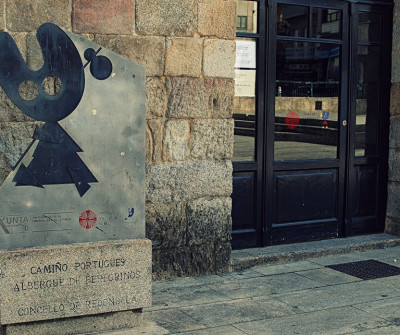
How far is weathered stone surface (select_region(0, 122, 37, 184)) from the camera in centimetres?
514

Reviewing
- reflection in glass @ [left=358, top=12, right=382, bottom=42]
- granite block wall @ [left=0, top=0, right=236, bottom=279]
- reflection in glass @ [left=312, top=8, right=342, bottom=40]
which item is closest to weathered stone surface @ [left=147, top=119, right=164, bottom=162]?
granite block wall @ [left=0, top=0, right=236, bottom=279]

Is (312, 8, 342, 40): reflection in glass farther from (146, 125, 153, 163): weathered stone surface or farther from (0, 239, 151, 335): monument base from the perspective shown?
(0, 239, 151, 335): monument base

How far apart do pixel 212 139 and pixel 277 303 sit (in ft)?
5.40

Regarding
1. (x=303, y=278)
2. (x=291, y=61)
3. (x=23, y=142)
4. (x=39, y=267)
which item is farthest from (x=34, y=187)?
(x=291, y=61)

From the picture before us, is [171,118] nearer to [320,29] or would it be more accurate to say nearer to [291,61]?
[291,61]

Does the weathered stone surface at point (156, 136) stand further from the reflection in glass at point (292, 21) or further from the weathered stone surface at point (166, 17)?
the reflection in glass at point (292, 21)

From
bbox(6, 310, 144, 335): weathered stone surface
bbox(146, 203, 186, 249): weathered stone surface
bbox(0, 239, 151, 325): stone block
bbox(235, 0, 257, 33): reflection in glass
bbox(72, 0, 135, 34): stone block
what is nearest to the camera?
bbox(0, 239, 151, 325): stone block

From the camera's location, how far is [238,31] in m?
6.77

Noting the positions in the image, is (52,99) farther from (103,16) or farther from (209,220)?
(209,220)

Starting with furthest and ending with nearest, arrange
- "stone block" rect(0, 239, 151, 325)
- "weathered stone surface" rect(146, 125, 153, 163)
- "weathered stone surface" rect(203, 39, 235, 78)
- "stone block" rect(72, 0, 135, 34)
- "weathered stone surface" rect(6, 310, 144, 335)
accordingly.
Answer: "weathered stone surface" rect(203, 39, 235, 78), "weathered stone surface" rect(146, 125, 153, 163), "stone block" rect(72, 0, 135, 34), "weathered stone surface" rect(6, 310, 144, 335), "stone block" rect(0, 239, 151, 325)

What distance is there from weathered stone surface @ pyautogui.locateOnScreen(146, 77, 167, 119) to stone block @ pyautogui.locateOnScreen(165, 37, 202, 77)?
136 millimetres

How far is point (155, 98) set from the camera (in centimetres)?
580

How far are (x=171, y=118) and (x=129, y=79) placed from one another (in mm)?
1371

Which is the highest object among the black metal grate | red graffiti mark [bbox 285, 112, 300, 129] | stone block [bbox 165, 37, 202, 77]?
stone block [bbox 165, 37, 202, 77]
